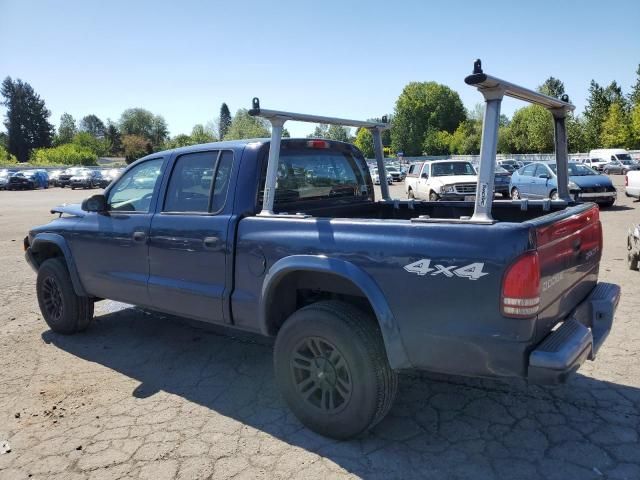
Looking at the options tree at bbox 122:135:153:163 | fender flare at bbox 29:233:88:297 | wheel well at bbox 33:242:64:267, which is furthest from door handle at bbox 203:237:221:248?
tree at bbox 122:135:153:163

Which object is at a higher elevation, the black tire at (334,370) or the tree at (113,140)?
the tree at (113,140)

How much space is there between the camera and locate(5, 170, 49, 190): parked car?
Answer: 42.9 meters

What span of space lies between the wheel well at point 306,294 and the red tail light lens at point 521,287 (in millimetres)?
870

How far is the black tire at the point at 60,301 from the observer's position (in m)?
5.11

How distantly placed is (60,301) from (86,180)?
4189 cm

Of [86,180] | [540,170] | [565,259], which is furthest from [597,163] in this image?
[565,259]

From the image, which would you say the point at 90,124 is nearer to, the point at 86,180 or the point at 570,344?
the point at 86,180

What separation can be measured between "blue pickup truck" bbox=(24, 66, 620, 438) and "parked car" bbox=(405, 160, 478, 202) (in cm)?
1187

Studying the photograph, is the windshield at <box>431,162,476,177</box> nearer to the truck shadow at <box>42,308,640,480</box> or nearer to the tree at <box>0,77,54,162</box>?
the truck shadow at <box>42,308,640,480</box>

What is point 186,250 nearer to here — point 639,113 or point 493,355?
point 493,355

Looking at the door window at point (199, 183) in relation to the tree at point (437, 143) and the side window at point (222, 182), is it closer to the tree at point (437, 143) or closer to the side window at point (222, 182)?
the side window at point (222, 182)

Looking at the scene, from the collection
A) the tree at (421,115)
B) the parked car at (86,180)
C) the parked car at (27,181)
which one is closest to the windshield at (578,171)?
the parked car at (86,180)

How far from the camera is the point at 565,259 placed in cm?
298

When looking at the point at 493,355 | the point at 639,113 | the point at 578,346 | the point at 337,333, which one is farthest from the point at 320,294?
the point at 639,113
